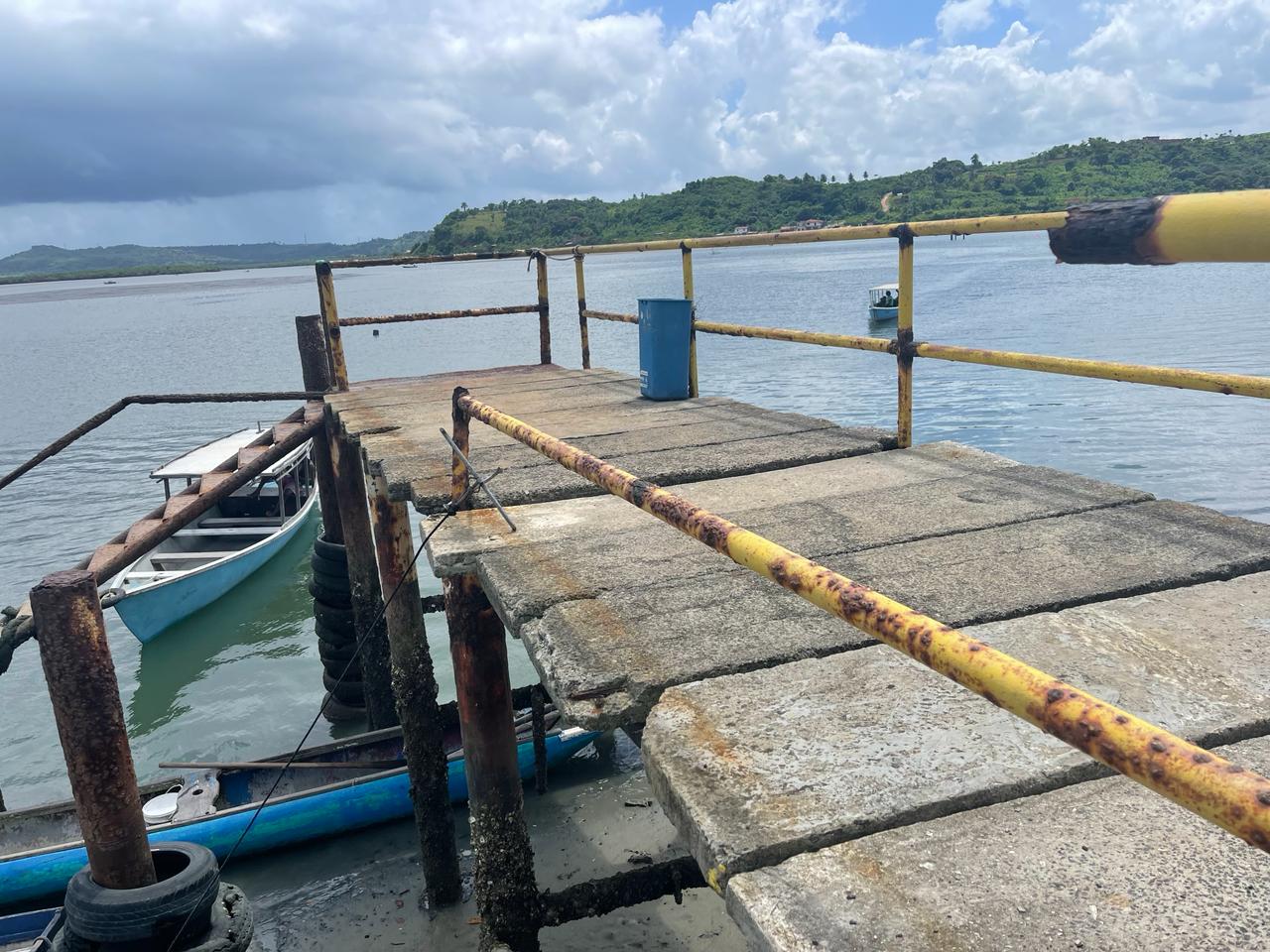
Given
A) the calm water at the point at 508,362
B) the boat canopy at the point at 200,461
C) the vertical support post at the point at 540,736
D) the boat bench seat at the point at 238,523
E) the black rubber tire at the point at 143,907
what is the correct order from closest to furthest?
the black rubber tire at the point at 143,907
the vertical support post at the point at 540,736
the calm water at the point at 508,362
the boat canopy at the point at 200,461
the boat bench seat at the point at 238,523

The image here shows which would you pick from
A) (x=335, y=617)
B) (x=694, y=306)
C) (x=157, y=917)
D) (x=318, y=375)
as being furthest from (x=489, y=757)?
(x=318, y=375)

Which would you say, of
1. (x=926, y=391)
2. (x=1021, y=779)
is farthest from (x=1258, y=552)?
(x=926, y=391)

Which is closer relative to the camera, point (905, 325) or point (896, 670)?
point (896, 670)

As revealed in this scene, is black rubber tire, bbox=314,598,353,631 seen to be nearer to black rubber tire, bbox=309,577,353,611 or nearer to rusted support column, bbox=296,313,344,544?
black rubber tire, bbox=309,577,353,611

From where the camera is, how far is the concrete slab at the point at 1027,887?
1579mm

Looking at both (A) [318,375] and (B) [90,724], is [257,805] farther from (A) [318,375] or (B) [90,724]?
(B) [90,724]

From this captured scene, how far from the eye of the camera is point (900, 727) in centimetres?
221

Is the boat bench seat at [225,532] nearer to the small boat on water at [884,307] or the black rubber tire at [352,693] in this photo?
the black rubber tire at [352,693]

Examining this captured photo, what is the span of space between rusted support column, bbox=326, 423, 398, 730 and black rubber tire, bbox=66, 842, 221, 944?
4.05m

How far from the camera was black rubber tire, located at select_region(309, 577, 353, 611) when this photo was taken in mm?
9281

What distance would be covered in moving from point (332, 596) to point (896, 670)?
7.70 m

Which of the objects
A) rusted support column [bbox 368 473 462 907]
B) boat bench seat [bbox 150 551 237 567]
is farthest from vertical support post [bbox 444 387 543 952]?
boat bench seat [bbox 150 551 237 567]

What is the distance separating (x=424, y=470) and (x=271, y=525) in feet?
37.9

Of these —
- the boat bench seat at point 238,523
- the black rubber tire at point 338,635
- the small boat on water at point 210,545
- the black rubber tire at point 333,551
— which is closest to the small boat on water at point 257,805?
the black rubber tire at point 338,635
